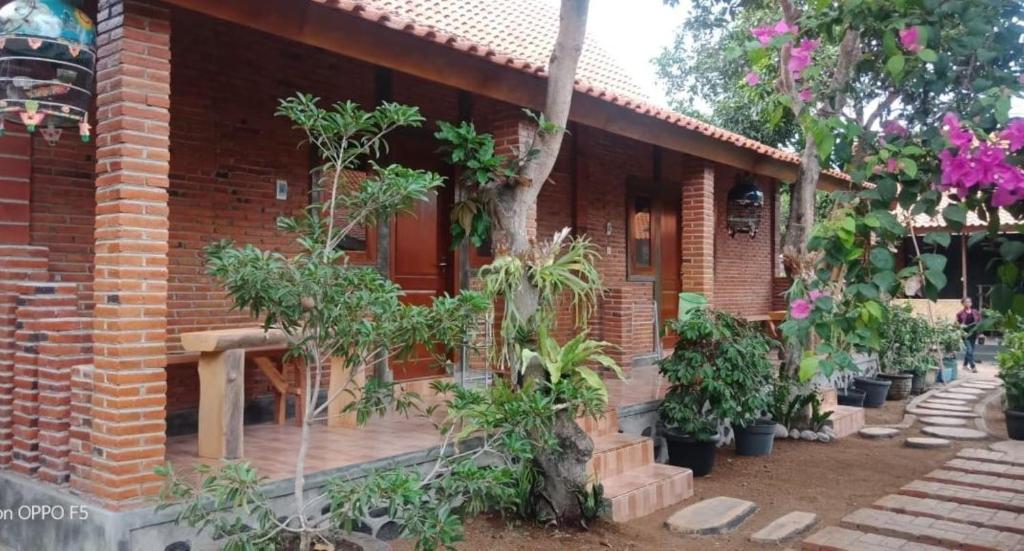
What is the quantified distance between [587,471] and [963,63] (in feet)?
10.8

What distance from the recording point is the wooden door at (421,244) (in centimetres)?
717

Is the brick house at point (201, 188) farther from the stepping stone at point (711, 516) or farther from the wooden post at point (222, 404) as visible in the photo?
the stepping stone at point (711, 516)

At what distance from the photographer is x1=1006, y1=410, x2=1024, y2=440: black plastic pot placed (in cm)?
811

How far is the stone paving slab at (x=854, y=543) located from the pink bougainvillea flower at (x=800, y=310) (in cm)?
240

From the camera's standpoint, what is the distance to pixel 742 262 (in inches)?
488

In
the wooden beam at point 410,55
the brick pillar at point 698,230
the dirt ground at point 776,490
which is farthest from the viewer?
the brick pillar at point 698,230

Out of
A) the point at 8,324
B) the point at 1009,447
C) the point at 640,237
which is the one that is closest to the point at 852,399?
the point at 1009,447

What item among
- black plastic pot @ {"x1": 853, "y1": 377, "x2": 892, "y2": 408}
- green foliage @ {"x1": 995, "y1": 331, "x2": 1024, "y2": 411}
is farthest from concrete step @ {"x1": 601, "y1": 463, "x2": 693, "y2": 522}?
black plastic pot @ {"x1": 853, "y1": 377, "x2": 892, "y2": 408}

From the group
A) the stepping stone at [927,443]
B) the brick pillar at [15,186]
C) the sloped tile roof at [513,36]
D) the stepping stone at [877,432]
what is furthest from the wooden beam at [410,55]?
the stepping stone at [927,443]

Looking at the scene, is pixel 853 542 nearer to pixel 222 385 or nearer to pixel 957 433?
pixel 222 385

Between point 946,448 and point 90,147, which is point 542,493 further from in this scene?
point 946,448

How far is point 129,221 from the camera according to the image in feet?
12.4

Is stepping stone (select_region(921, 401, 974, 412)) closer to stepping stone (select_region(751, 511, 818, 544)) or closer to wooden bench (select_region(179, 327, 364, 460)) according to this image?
stepping stone (select_region(751, 511, 818, 544))

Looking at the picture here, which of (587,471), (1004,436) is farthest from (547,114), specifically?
(1004,436)
